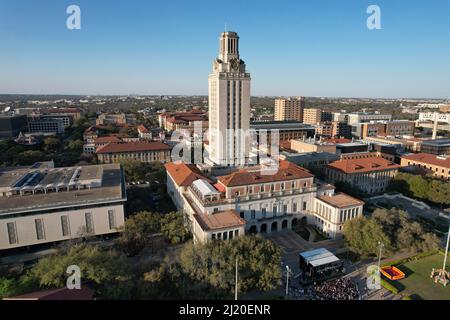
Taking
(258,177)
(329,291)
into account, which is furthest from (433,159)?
(329,291)

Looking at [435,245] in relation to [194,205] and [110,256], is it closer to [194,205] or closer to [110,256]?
[194,205]

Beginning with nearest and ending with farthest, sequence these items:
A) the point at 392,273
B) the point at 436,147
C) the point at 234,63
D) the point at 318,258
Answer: the point at 318,258 < the point at 392,273 < the point at 234,63 < the point at 436,147

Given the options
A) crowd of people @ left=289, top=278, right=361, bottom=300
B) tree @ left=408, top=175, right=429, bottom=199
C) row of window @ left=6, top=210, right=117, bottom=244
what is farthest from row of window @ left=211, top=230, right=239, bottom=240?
tree @ left=408, top=175, right=429, bottom=199

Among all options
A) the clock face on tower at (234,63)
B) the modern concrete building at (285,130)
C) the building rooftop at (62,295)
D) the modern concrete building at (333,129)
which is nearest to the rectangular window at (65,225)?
the building rooftop at (62,295)

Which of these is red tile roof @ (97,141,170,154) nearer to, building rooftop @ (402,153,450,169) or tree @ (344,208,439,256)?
tree @ (344,208,439,256)

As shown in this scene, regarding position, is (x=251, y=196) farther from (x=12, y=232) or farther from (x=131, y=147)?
(x=131, y=147)
